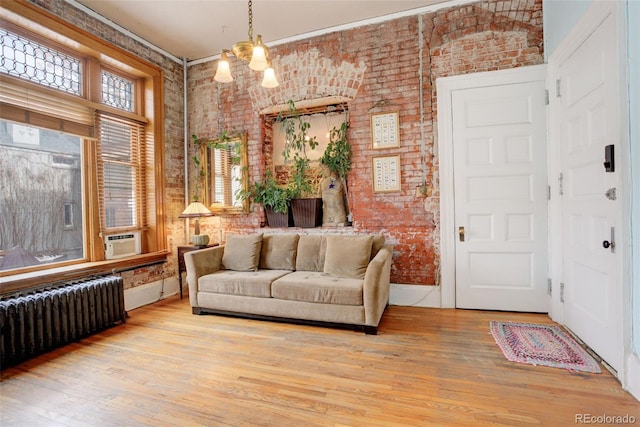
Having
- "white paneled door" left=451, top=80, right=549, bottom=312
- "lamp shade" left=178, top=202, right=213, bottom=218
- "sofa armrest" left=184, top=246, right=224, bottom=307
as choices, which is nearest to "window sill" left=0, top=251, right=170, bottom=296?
"lamp shade" left=178, top=202, right=213, bottom=218

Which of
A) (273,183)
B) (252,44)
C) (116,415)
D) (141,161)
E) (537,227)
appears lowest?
(116,415)

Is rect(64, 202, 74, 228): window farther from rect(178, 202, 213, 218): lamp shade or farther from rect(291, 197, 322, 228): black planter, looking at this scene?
rect(291, 197, 322, 228): black planter

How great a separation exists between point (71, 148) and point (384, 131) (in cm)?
343

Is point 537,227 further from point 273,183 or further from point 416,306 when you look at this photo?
point 273,183

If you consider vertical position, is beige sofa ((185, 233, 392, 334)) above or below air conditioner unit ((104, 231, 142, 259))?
below

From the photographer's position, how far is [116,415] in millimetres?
1779

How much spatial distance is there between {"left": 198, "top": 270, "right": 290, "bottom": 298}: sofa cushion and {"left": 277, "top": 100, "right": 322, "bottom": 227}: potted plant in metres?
0.80

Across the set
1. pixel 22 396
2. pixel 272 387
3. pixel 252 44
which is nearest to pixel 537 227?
pixel 272 387

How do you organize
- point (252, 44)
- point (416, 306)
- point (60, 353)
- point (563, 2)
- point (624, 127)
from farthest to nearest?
1. point (416, 306)
2. point (563, 2)
3. point (60, 353)
4. point (252, 44)
5. point (624, 127)

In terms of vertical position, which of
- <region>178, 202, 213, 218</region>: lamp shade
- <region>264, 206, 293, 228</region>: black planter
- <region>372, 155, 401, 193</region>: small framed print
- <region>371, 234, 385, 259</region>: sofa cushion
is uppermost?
<region>372, 155, 401, 193</region>: small framed print

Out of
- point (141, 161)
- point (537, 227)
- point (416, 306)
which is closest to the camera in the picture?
point (537, 227)

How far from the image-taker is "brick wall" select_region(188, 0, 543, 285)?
3281mm

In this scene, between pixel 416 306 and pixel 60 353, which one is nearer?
pixel 60 353

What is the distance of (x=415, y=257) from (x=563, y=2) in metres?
2.71
